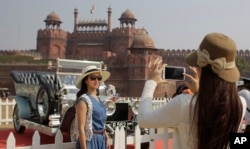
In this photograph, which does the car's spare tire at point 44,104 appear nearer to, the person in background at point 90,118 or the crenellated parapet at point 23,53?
the person in background at point 90,118

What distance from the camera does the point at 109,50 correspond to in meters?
42.9

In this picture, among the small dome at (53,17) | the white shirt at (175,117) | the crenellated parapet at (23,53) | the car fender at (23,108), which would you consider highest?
the small dome at (53,17)

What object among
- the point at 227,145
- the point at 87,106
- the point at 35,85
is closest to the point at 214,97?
the point at 227,145

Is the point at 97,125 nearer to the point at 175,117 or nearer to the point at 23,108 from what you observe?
the point at 175,117

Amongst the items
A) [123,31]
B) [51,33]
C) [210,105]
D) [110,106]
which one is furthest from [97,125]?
[51,33]

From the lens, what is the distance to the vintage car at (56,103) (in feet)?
14.5

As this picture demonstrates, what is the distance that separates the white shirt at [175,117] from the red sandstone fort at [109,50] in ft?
96.3

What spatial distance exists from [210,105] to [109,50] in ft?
136

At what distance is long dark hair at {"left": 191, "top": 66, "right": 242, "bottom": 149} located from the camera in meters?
1.52

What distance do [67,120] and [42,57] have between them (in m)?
39.4

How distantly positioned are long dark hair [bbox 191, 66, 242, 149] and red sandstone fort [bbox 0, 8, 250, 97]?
29.4 metres

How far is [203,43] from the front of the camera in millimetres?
1591

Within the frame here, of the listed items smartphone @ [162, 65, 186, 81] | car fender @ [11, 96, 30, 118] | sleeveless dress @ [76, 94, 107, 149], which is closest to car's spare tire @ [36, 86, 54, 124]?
car fender @ [11, 96, 30, 118]

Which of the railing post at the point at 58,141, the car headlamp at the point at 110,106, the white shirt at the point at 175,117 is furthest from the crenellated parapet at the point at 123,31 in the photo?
the white shirt at the point at 175,117
